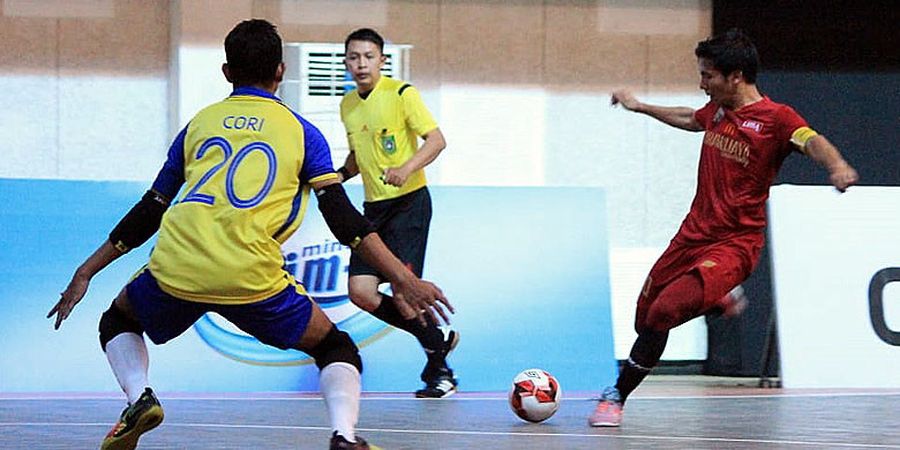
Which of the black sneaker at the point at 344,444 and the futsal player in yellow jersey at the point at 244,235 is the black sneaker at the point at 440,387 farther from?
the black sneaker at the point at 344,444

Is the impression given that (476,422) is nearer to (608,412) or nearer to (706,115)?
(608,412)

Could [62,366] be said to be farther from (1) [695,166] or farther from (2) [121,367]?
(1) [695,166]

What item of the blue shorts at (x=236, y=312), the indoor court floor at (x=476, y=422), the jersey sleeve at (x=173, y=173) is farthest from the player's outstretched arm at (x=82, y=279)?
the indoor court floor at (x=476, y=422)

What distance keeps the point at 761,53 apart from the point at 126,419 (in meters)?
9.66

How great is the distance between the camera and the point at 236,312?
512 cm

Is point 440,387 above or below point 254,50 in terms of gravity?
below

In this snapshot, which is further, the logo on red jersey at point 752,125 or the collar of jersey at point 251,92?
the logo on red jersey at point 752,125

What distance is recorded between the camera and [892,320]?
10.8 meters

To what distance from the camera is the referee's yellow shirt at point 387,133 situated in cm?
951

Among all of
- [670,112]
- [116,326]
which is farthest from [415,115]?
[116,326]

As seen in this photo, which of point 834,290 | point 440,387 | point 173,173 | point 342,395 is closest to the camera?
point 342,395

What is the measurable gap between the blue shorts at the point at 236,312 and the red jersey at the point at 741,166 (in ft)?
9.91

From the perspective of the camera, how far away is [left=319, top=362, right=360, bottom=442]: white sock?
5055 mm

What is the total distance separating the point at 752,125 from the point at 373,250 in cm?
315
